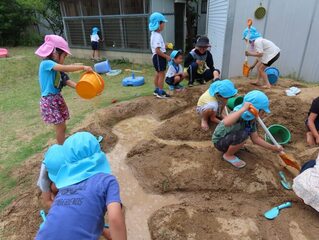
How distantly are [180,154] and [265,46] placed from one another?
3.20 meters

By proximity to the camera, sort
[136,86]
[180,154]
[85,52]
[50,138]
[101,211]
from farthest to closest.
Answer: [85,52] < [136,86] < [50,138] < [180,154] < [101,211]

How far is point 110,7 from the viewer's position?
29.2 ft

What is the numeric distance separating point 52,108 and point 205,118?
6.55 feet

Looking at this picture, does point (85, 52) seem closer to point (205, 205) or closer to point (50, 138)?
point (50, 138)

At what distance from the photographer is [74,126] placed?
4.18 meters

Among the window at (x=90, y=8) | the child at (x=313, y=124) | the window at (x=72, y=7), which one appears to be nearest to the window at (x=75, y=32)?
the window at (x=72, y=7)

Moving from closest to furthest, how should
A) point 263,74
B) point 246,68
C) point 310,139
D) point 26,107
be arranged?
point 310,139 < point 263,74 < point 26,107 < point 246,68

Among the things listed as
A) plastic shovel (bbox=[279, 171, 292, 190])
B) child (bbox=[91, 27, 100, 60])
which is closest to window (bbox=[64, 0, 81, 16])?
child (bbox=[91, 27, 100, 60])

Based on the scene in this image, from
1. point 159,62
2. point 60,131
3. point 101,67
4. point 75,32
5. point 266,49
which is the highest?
point 266,49

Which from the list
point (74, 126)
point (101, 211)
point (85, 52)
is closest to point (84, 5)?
point (85, 52)

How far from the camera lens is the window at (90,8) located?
9320mm

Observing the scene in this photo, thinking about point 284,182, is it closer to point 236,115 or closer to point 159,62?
point 236,115

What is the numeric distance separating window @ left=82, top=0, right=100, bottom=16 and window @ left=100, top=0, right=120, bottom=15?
0.30m

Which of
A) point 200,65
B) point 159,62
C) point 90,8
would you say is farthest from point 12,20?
point 200,65
